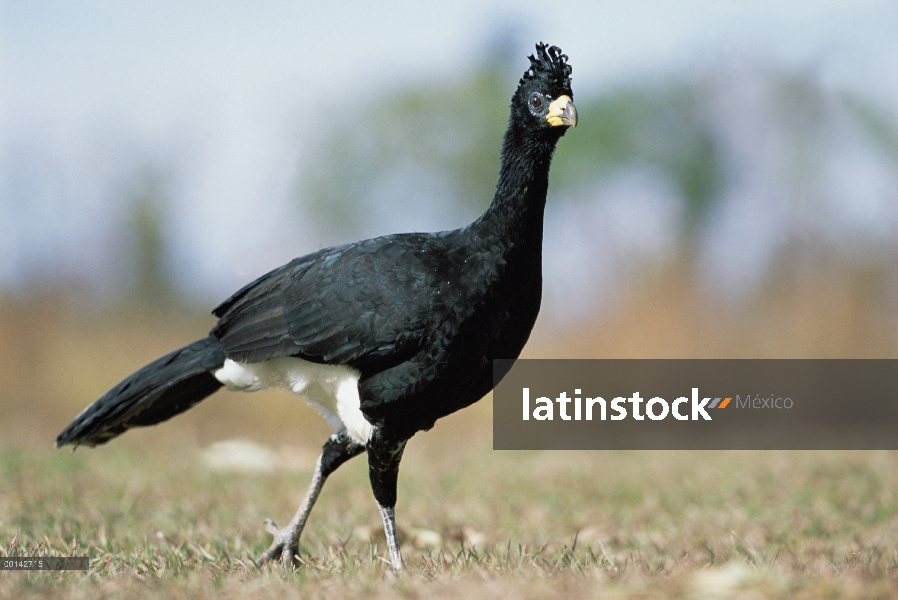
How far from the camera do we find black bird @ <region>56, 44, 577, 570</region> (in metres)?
3.71

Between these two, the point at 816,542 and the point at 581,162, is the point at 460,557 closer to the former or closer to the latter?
the point at 816,542

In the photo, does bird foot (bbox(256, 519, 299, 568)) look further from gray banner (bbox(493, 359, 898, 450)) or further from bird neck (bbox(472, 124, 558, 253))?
gray banner (bbox(493, 359, 898, 450))

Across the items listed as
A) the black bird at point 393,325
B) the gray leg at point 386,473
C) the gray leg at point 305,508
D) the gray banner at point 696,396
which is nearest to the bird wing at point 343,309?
the black bird at point 393,325

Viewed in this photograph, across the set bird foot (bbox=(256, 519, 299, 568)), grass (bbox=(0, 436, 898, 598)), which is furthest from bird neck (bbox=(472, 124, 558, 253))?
bird foot (bbox=(256, 519, 299, 568))

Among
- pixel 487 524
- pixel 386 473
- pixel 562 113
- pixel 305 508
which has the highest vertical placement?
pixel 562 113

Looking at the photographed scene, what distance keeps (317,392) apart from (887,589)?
2507 millimetres

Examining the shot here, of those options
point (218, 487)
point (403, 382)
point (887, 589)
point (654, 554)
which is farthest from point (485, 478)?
point (887, 589)

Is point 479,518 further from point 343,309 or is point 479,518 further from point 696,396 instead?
point 696,396

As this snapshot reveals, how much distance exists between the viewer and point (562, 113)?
12.8 ft

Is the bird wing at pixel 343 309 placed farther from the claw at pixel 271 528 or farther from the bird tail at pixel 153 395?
the claw at pixel 271 528

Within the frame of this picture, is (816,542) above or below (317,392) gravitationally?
below

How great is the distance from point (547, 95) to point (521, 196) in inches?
18.4

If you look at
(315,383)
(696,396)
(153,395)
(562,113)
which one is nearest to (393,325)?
(315,383)

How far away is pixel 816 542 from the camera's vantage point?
439 centimetres
